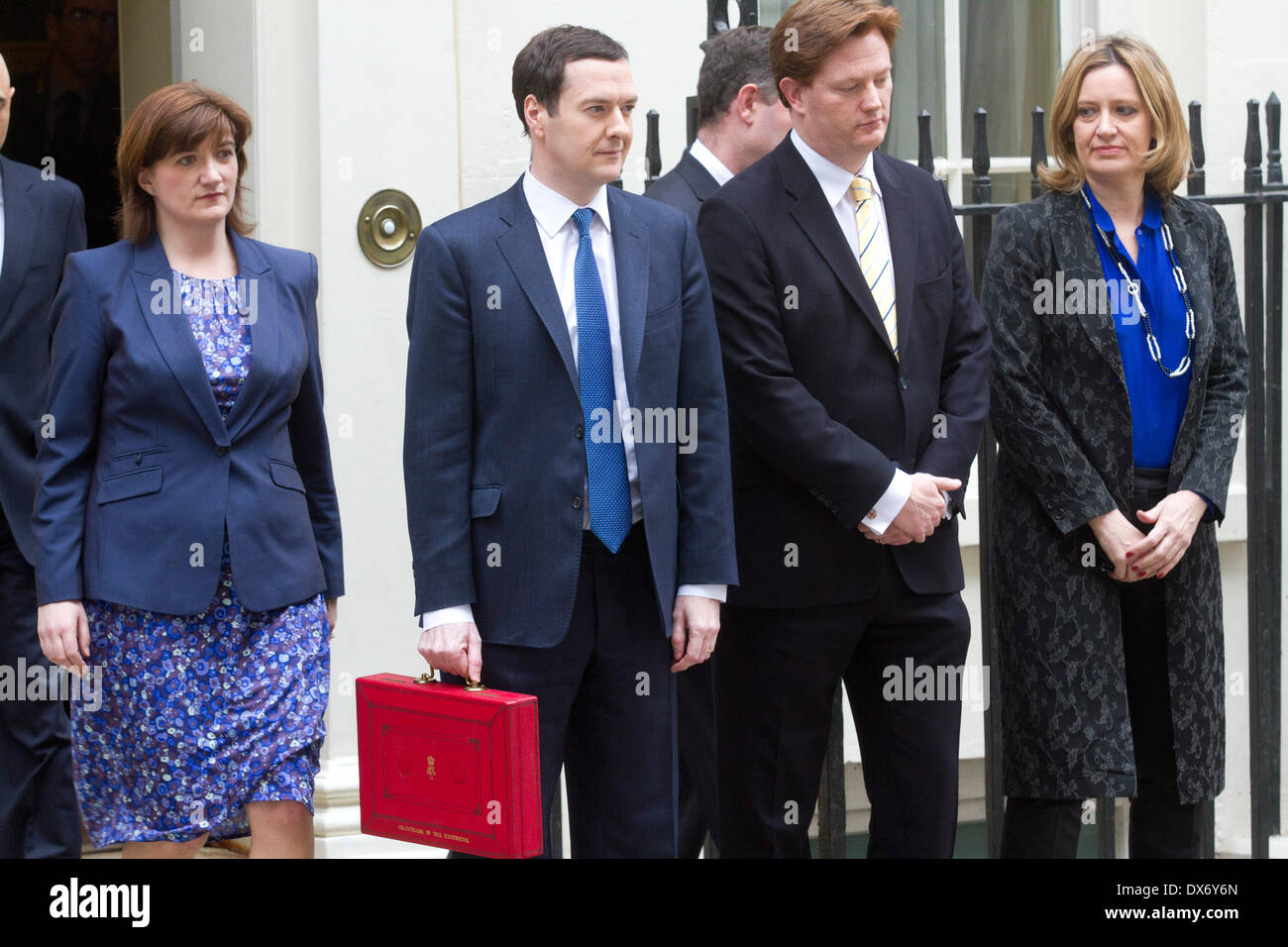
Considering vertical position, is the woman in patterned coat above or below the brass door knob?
below

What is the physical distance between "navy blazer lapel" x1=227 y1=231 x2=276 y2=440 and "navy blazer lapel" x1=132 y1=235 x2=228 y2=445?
0.20ft

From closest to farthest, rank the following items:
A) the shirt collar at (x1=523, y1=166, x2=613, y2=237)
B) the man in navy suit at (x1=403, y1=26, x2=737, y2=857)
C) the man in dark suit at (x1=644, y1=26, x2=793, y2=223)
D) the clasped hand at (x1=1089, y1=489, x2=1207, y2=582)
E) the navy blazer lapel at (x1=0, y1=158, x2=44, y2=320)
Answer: the man in navy suit at (x1=403, y1=26, x2=737, y2=857)
the shirt collar at (x1=523, y1=166, x2=613, y2=237)
the clasped hand at (x1=1089, y1=489, x2=1207, y2=582)
the navy blazer lapel at (x1=0, y1=158, x2=44, y2=320)
the man in dark suit at (x1=644, y1=26, x2=793, y2=223)

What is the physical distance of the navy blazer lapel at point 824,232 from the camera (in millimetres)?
3975

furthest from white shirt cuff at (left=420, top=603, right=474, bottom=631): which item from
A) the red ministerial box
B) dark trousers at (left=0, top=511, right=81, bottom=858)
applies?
dark trousers at (left=0, top=511, right=81, bottom=858)

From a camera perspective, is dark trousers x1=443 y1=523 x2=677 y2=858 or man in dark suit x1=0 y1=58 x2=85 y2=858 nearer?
dark trousers x1=443 y1=523 x2=677 y2=858

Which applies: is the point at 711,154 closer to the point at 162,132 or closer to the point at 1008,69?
the point at 162,132

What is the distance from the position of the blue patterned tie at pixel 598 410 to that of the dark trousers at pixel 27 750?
5.45ft

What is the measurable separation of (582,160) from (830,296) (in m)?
0.66

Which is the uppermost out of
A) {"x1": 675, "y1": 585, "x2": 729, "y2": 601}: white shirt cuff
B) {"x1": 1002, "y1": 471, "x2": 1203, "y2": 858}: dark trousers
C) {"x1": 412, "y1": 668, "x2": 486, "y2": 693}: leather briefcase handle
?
{"x1": 675, "y1": 585, "x2": 729, "y2": 601}: white shirt cuff

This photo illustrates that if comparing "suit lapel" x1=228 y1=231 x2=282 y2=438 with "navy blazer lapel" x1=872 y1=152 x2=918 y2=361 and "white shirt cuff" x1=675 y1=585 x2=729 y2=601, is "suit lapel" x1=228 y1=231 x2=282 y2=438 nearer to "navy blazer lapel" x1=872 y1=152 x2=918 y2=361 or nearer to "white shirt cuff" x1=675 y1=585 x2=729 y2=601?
A: "white shirt cuff" x1=675 y1=585 x2=729 y2=601

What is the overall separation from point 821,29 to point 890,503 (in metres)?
1.07

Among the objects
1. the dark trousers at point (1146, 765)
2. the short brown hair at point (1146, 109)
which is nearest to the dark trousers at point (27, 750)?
the dark trousers at point (1146, 765)

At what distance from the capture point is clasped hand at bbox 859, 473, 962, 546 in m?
3.87

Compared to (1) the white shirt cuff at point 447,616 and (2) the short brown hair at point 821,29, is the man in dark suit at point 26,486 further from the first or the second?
(2) the short brown hair at point 821,29
